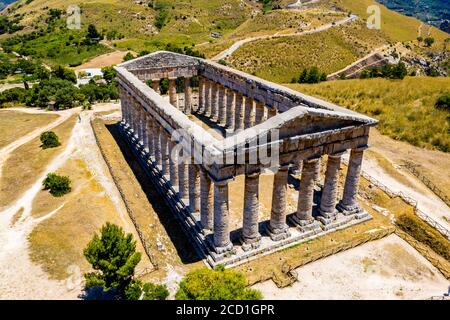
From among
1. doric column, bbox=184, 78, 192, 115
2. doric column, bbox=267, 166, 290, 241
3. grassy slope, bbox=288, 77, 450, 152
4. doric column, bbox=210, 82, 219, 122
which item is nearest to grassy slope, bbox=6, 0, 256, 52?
doric column, bbox=184, 78, 192, 115

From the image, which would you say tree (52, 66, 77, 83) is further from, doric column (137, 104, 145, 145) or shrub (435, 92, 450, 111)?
shrub (435, 92, 450, 111)

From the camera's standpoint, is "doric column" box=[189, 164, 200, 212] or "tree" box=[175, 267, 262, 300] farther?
"doric column" box=[189, 164, 200, 212]

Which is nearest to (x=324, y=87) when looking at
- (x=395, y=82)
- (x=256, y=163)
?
(x=395, y=82)

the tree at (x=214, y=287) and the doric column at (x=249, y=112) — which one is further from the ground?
the doric column at (x=249, y=112)

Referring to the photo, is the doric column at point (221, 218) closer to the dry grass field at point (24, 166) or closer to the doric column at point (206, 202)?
the doric column at point (206, 202)

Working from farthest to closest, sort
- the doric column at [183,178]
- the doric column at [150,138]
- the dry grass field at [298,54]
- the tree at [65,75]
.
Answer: the dry grass field at [298,54] → the tree at [65,75] → the doric column at [150,138] → the doric column at [183,178]

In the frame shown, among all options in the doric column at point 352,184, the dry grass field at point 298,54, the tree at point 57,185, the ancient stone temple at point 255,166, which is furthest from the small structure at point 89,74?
the doric column at point 352,184

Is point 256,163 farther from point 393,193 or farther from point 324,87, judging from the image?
point 324,87
